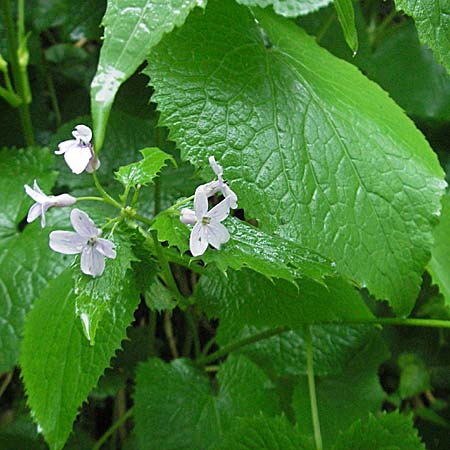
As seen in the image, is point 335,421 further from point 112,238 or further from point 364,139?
point 112,238

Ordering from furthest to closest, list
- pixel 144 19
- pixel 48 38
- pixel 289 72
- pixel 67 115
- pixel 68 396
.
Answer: pixel 48 38, pixel 67 115, pixel 289 72, pixel 68 396, pixel 144 19

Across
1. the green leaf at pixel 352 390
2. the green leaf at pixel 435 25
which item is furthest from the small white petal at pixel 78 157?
the green leaf at pixel 352 390

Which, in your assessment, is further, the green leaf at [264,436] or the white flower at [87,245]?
the green leaf at [264,436]

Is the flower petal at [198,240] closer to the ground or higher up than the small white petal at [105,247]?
higher up

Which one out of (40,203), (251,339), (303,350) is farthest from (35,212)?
(303,350)

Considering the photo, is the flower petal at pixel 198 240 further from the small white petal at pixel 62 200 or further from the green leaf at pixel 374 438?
the green leaf at pixel 374 438

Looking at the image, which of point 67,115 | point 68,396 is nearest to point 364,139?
point 68,396
